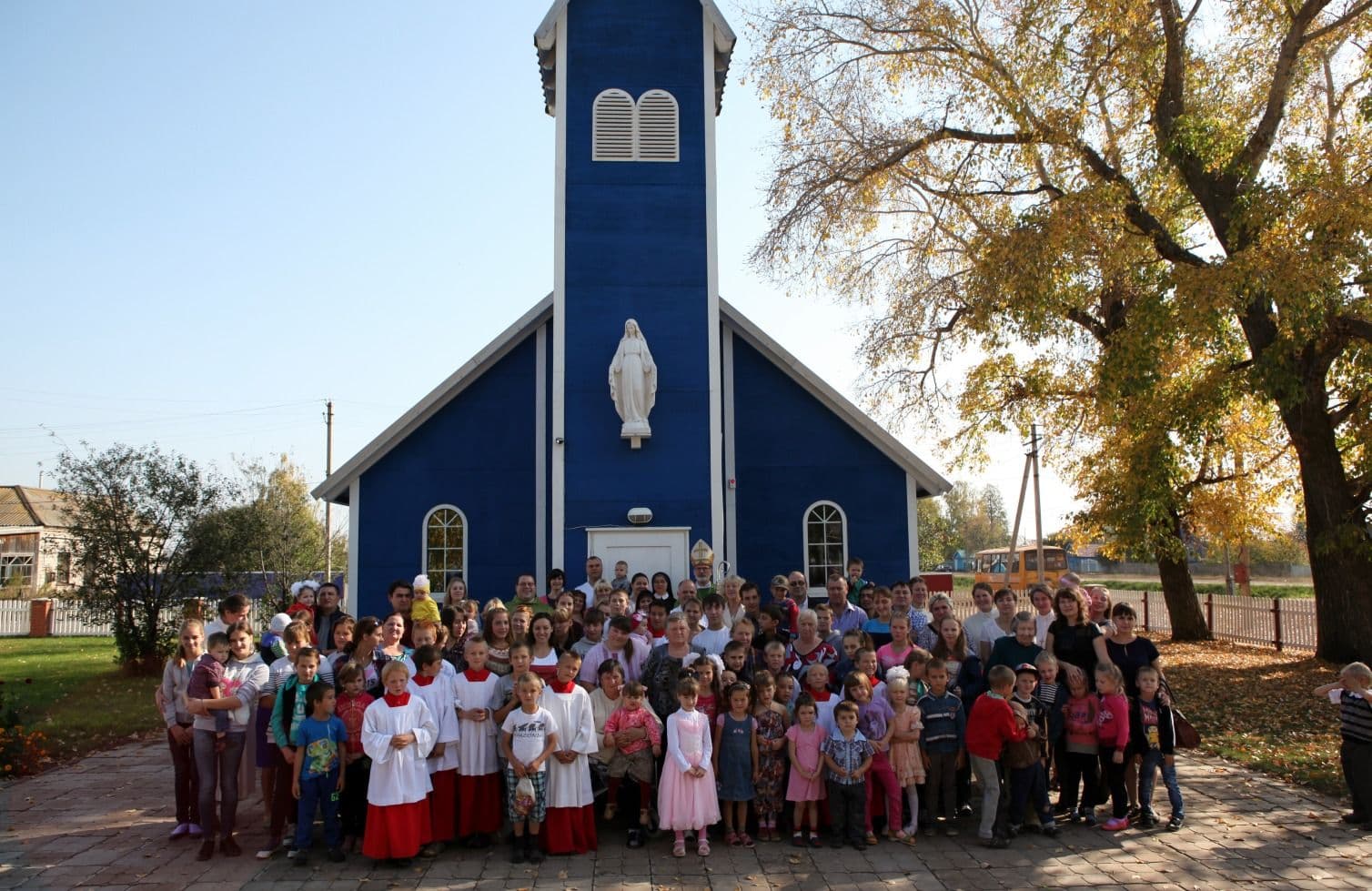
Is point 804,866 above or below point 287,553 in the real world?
below

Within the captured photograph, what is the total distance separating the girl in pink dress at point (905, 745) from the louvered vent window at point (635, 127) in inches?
347

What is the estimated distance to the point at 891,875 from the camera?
6.53m

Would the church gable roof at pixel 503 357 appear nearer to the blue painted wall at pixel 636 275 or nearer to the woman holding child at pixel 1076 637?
the blue painted wall at pixel 636 275

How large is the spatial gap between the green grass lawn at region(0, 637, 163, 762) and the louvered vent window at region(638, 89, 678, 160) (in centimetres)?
955

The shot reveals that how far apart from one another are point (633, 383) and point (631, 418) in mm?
446

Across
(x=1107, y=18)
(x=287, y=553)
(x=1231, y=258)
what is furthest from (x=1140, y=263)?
(x=287, y=553)

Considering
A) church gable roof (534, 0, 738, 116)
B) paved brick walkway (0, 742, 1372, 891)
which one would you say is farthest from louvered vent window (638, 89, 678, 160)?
paved brick walkway (0, 742, 1372, 891)

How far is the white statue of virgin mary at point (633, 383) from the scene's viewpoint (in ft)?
43.7

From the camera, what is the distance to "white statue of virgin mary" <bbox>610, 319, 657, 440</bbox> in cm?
1331

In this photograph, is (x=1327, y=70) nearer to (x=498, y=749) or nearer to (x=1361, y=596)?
(x=1361, y=596)

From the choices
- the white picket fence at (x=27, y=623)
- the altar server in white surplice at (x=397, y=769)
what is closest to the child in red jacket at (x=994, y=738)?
the altar server in white surplice at (x=397, y=769)

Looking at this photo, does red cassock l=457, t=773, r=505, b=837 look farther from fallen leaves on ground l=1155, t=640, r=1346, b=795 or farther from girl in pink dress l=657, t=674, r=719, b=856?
fallen leaves on ground l=1155, t=640, r=1346, b=795

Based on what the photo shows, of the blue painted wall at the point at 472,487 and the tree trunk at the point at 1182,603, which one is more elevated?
the blue painted wall at the point at 472,487

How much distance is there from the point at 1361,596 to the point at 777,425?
9093 millimetres
